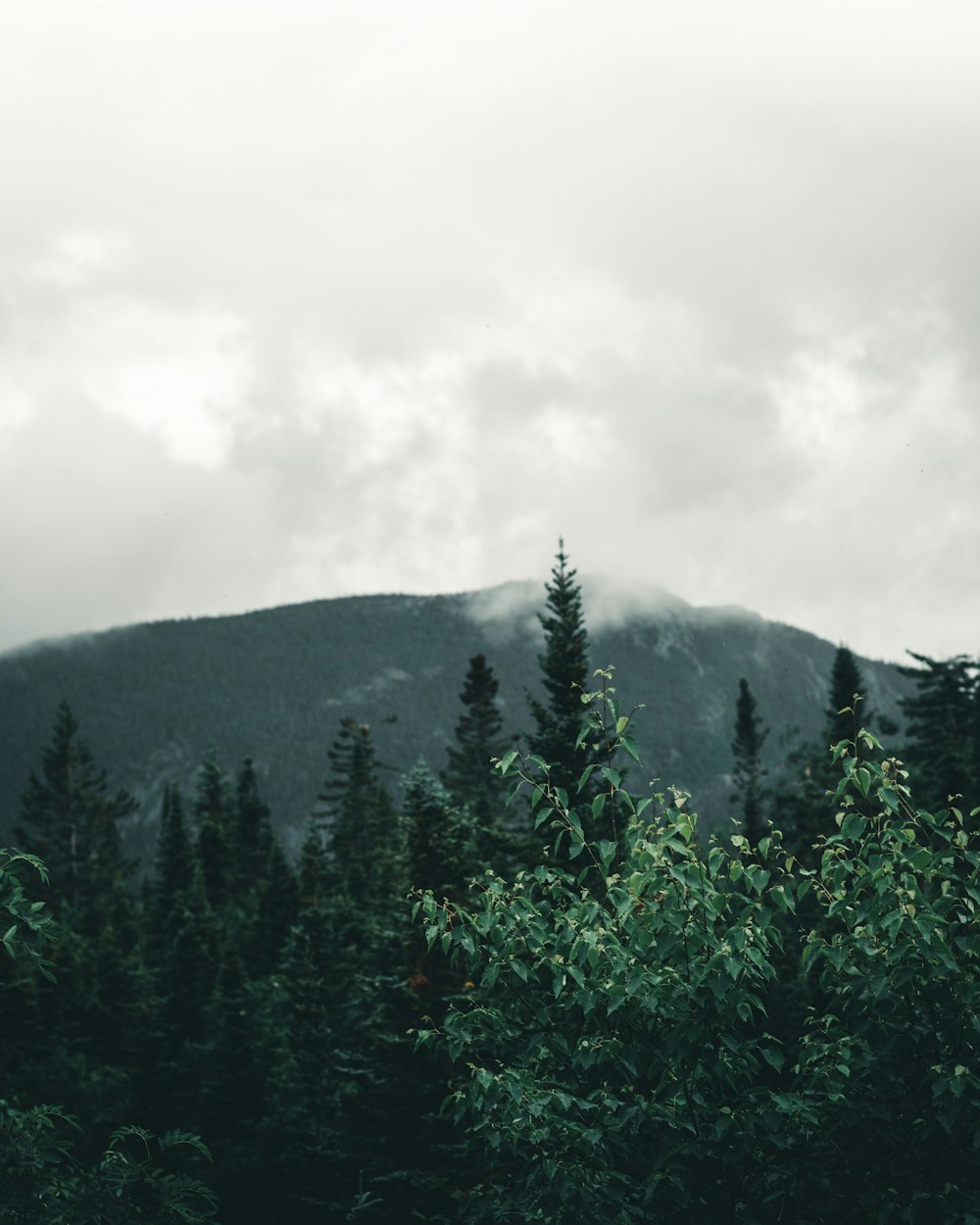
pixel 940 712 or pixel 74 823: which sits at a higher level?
pixel 940 712

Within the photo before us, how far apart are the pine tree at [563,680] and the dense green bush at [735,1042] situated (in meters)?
26.7

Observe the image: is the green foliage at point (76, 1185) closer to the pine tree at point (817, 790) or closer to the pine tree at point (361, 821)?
the pine tree at point (817, 790)

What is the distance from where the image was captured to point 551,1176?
6340mm

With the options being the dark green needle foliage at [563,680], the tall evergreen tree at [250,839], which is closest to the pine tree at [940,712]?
the dark green needle foliage at [563,680]

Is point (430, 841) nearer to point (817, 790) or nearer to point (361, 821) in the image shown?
point (817, 790)

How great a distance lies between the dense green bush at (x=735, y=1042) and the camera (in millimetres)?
6367

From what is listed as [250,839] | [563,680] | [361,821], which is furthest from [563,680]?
[250,839]

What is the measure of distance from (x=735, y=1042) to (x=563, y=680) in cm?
3706

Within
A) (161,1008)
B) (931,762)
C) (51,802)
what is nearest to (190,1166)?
(161,1008)

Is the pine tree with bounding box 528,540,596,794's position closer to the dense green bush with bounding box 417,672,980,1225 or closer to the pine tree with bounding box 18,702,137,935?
the dense green bush with bounding box 417,672,980,1225

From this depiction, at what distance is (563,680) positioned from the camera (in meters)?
43.5

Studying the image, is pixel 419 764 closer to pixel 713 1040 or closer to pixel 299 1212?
pixel 299 1212

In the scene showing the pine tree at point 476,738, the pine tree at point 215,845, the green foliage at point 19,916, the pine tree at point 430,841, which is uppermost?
the pine tree at point 476,738

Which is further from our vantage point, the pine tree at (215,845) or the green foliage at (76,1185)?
the pine tree at (215,845)
